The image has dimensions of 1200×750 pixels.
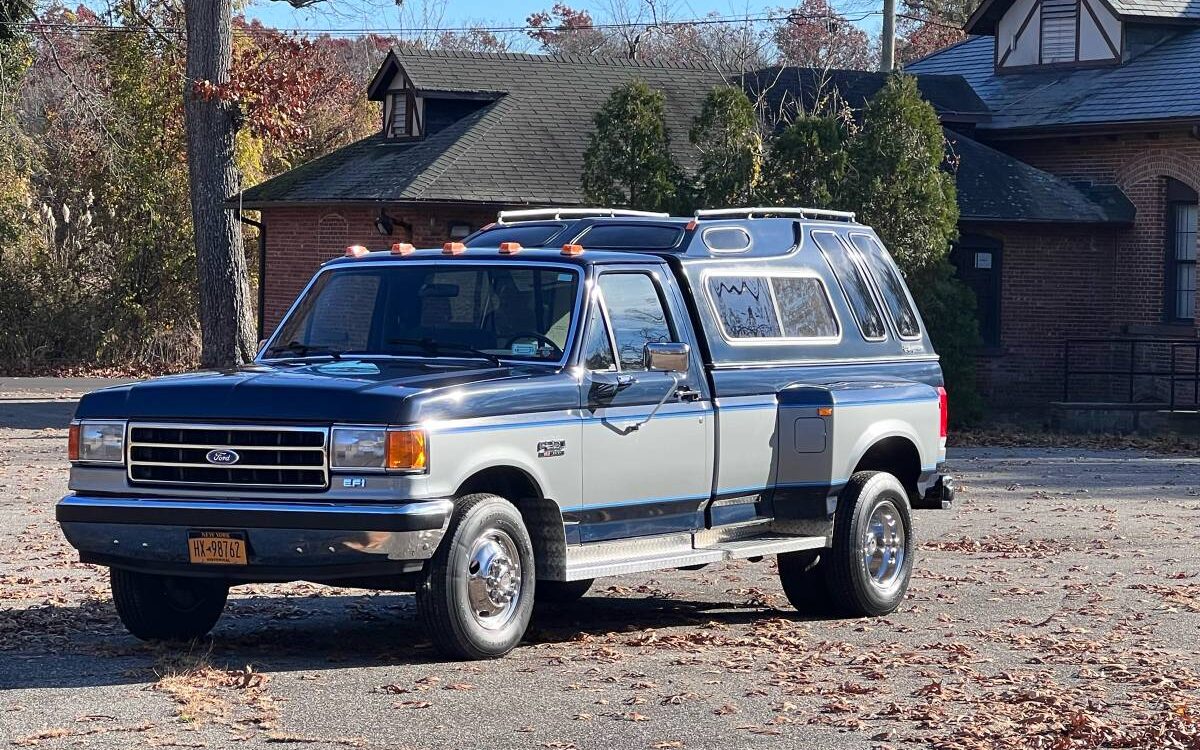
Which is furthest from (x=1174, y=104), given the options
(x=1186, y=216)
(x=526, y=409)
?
(x=526, y=409)

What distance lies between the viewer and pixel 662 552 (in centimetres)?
988

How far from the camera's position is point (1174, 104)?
97.8 feet

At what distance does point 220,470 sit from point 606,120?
57.5 ft

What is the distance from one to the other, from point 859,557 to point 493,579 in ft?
8.68

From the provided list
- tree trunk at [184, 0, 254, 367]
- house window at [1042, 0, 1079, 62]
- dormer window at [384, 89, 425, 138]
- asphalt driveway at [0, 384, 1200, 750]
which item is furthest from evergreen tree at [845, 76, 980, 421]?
asphalt driveway at [0, 384, 1200, 750]

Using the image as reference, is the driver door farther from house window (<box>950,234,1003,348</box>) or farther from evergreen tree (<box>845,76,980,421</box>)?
house window (<box>950,234,1003,348</box>)

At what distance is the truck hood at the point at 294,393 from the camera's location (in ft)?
28.0

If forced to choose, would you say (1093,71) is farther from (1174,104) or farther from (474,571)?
(474,571)

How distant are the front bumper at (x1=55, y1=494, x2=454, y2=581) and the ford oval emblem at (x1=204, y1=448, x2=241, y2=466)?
19 centimetres

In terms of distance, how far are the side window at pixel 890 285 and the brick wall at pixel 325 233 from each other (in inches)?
691

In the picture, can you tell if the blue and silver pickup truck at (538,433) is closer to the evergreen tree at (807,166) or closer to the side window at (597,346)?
the side window at (597,346)

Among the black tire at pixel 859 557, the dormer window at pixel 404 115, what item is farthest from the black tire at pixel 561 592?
the dormer window at pixel 404 115

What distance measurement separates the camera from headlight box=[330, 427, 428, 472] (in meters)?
8.45

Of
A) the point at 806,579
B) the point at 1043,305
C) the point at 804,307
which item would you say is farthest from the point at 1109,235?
the point at 806,579
